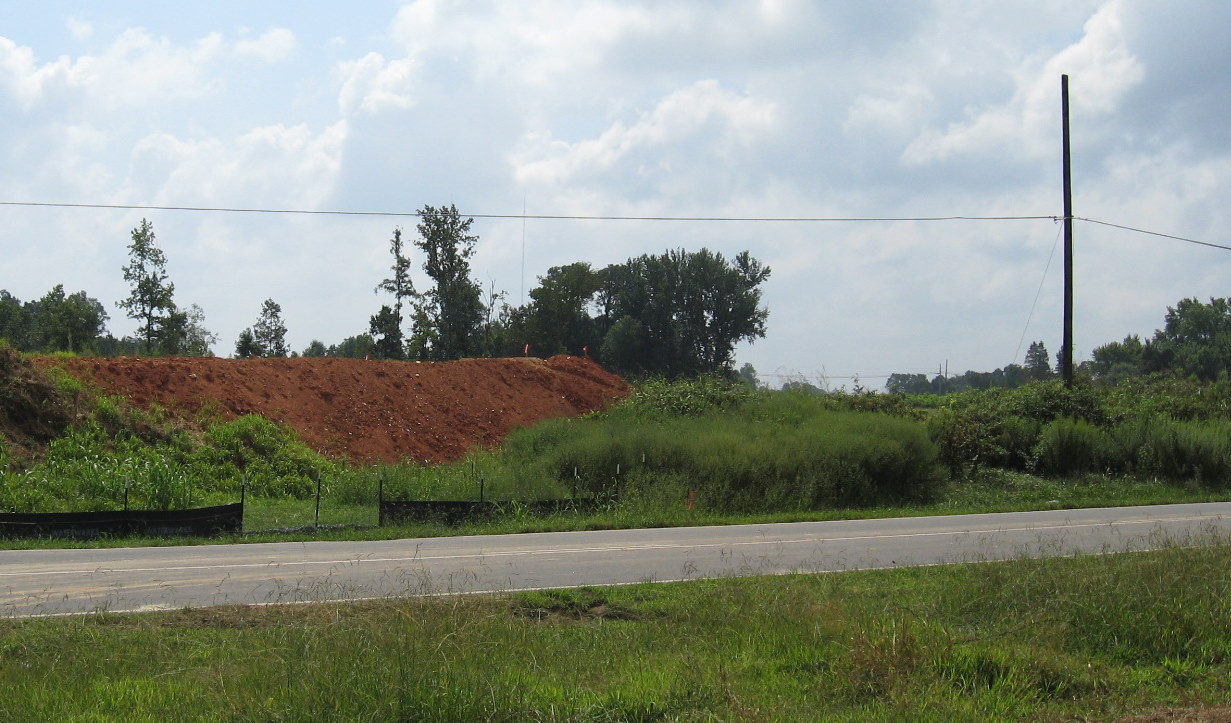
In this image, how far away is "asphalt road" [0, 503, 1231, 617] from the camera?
11055 mm

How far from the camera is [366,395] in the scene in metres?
34.6

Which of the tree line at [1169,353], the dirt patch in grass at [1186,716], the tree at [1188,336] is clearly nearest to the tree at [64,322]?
the dirt patch in grass at [1186,716]

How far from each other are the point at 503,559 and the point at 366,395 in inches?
847

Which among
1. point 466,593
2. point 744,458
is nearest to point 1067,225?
point 744,458

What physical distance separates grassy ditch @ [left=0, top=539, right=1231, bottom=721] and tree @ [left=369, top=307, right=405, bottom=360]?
5633cm

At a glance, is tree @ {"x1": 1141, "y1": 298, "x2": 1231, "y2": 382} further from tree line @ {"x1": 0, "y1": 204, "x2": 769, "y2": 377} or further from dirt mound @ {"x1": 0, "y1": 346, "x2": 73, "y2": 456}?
dirt mound @ {"x1": 0, "y1": 346, "x2": 73, "y2": 456}

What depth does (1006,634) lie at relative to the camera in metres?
8.23

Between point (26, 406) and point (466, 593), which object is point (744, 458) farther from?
point (26, 406)

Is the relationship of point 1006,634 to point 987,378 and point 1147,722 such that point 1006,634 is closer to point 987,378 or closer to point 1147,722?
point 1147,722

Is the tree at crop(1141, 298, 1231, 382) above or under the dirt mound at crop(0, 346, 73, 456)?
above

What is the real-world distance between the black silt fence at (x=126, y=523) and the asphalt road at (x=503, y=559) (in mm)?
1383

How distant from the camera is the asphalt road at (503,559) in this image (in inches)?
435

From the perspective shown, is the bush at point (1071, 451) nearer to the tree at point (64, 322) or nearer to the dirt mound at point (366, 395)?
the dirt mound at point (366, 395)

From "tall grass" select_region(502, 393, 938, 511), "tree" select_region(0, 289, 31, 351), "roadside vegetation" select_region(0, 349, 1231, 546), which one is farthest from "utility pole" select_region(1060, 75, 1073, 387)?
"tree" select_region(0, 289, 31, 351)
